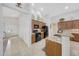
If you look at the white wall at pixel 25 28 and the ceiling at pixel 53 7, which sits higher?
the ceiling at pixel 53 7

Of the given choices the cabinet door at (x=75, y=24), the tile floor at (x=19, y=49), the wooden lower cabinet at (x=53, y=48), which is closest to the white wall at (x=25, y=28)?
the tile floor at (x=19, y=49)

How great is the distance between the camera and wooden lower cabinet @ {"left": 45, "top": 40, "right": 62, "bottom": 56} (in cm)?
199

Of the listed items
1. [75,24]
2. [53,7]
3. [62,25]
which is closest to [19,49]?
[62,25]

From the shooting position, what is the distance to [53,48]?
2.04 metres

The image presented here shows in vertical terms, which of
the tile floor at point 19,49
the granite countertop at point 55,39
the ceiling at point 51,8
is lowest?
the tile floor at point 19,49

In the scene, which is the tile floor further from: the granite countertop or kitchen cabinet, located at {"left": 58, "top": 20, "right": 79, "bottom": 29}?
kitchen cabinet, located at {"left": 58, "top": 20, "right": 79, "bottom": 29}

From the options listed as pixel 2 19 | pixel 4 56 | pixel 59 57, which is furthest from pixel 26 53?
pixel 2 19

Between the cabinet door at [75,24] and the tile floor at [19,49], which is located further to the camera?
the tile floor at [19,49]

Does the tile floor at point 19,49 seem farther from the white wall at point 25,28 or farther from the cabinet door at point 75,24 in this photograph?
the cabinet door at point 75,24

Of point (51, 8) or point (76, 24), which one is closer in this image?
point (76, 24)

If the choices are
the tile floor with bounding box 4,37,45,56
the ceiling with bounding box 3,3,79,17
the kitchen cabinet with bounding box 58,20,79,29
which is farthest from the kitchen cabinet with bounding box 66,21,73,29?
the tile floor with bounding box 4,37,45,56

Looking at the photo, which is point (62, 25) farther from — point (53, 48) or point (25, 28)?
point (25, 28)

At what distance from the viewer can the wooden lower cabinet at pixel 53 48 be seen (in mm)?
1987

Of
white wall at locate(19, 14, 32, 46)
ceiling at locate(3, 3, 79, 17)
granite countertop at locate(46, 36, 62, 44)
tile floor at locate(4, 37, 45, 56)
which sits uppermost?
ceiling at locate(3, 3, 79, 17)
